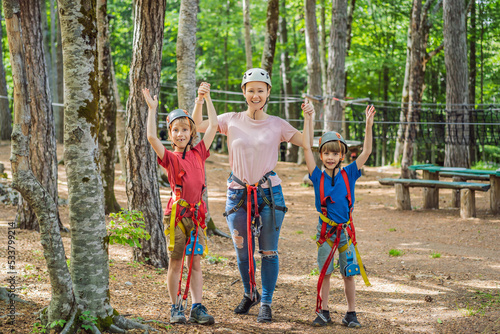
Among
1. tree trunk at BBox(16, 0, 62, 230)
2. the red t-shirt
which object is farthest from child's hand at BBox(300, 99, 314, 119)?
tree trunk at BBox(16, 0, 62, 230)

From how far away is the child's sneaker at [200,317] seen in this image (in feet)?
11.6

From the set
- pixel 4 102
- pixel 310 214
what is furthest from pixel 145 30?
pixel 4 102

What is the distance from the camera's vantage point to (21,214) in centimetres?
659

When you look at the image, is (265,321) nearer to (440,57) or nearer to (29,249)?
(29,249)

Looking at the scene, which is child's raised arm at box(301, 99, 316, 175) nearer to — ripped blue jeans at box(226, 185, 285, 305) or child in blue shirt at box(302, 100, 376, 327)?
child in blue shirt at box(302, 100, 376, 327)

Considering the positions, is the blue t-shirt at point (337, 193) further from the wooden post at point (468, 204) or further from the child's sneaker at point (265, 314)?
the wooden post at point (468, 204)

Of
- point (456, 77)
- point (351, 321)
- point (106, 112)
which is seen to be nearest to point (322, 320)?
point (351, 321)

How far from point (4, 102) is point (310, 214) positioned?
1364cm

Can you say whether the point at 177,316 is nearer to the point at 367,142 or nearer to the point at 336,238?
the point at 336,238

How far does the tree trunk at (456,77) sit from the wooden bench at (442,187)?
1297 mm

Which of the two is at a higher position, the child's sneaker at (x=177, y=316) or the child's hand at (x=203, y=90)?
the child's hand at (x=203, y=90)

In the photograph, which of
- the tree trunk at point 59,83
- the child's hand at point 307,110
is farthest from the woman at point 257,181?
the tree trunk at point 59,83

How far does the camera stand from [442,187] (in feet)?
31.2

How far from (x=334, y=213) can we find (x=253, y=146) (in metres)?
0.85
